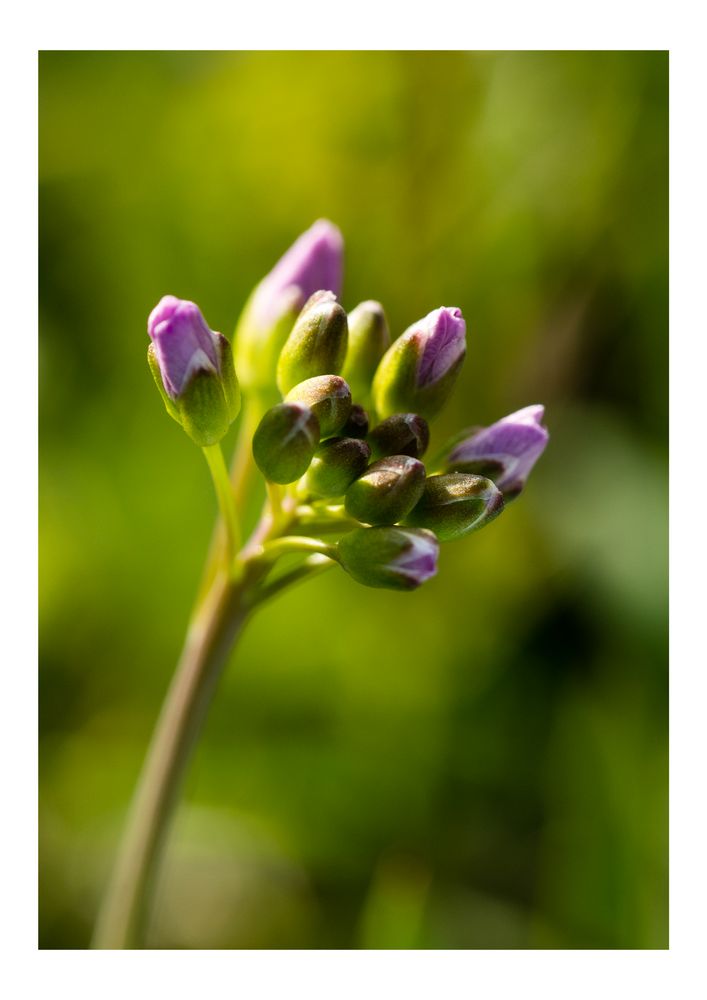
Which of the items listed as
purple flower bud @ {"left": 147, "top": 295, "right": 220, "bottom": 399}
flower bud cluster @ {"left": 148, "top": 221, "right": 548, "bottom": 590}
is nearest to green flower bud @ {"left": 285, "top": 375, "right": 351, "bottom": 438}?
flower bud cluster @ {"left": 148, "top": 221, "right": 548, "bottom": 590}

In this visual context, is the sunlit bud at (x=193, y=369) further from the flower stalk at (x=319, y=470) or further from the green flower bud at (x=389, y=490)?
the green flower bud at (x=389, y=490)

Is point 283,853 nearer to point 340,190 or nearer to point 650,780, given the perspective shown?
point 650,780

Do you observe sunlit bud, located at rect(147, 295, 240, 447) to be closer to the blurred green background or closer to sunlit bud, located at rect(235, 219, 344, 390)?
sunlit bud, located at rect(235, 219, 344, 390)

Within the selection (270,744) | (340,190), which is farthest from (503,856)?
(340,190)

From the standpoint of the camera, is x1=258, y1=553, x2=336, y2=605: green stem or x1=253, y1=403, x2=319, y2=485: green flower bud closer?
x1=253, y1=403, x2=319, y2=485: green flower bud

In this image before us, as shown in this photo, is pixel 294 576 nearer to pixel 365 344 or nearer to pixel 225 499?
pixel 225 499

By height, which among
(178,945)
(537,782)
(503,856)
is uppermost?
(537,782)

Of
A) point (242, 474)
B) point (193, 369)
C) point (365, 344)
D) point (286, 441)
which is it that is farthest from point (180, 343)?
point (242, 474)
